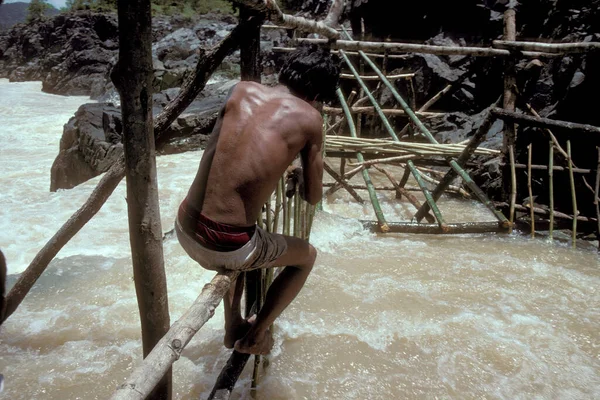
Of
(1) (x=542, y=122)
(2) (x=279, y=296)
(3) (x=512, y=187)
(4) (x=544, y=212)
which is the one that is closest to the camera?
(2) (x=279, y=296)

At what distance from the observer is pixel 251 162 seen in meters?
1.79

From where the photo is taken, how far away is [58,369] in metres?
2.62

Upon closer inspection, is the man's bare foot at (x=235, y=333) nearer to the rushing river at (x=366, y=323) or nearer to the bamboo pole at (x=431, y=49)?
the rushing river at (x=366, y=323)

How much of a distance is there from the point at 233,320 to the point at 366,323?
4.03ft

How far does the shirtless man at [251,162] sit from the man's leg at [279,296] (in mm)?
102

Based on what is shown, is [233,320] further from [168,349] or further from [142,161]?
[142,161]

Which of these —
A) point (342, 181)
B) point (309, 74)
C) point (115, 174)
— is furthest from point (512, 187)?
point (115, 174)

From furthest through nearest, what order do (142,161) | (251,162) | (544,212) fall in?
(544,212) → (251,162) → (142,161)

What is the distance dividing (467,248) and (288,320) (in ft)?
7.38

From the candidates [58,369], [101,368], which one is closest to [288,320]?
[101,368]

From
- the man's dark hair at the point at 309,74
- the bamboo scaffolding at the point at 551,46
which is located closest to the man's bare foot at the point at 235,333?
the man's dark hair at the point at 309,74

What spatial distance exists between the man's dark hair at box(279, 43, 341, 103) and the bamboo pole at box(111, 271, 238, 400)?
0.96m

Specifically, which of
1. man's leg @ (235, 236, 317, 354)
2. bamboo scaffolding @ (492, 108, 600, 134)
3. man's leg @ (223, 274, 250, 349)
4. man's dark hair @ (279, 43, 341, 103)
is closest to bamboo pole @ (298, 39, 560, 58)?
bamboo scaffolding @ (492, 108, 600, 134)

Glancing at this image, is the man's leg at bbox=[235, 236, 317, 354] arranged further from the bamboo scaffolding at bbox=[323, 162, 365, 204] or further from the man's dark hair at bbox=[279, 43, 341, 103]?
the bamboo scaffolding at bbox=[323, 162, 365, 204]
